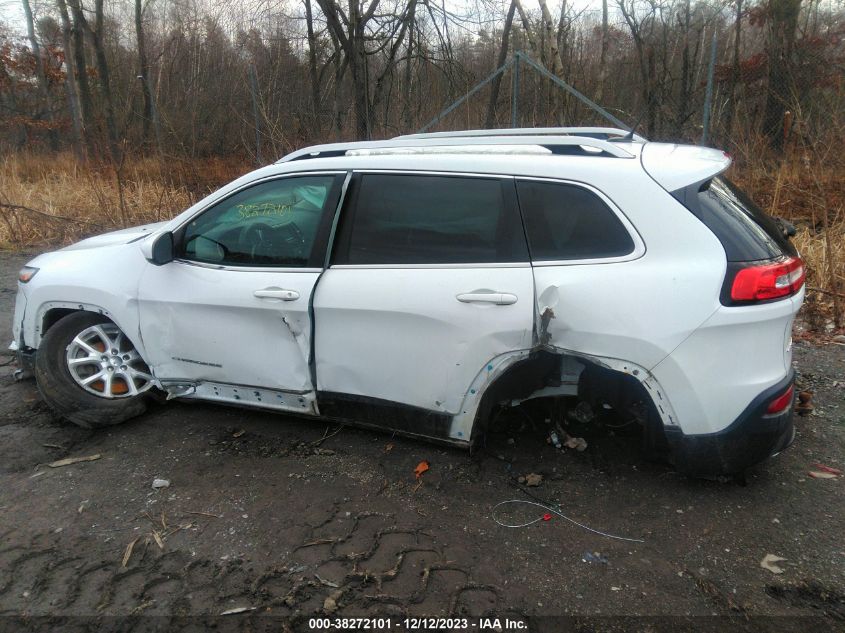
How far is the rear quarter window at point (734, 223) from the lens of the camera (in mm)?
2682

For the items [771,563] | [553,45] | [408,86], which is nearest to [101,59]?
[408,86]

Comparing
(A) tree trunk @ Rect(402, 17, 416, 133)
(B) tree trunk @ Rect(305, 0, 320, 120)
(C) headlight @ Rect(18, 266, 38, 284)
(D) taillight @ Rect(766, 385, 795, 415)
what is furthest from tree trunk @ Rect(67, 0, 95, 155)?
(D) taillight @ Rect(766, 385, 795, 415)

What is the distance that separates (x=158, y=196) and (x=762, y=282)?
10511 millimetres

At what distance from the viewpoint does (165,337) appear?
12.2 ft

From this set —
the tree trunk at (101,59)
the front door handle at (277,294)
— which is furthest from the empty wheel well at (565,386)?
the tree trunk at (101,59)

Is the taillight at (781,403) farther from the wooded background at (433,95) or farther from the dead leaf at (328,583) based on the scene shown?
the wooded background at (433,95)

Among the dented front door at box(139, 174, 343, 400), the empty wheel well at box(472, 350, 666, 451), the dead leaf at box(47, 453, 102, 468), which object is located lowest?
the dead leaf at box(47, 453, 102, 468)

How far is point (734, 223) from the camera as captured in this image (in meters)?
2.75

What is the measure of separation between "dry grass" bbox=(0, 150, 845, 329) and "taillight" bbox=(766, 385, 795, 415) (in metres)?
3.50

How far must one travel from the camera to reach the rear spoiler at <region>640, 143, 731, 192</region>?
9.16 feet

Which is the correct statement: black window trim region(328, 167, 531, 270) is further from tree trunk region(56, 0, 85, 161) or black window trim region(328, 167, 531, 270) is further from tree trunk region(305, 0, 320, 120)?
tree trunk region(56, 0, 85, 161)

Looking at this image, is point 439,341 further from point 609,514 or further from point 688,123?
point 688,123

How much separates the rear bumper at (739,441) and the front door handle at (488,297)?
0.94 metres

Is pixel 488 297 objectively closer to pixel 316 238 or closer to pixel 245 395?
pixel 316 238
